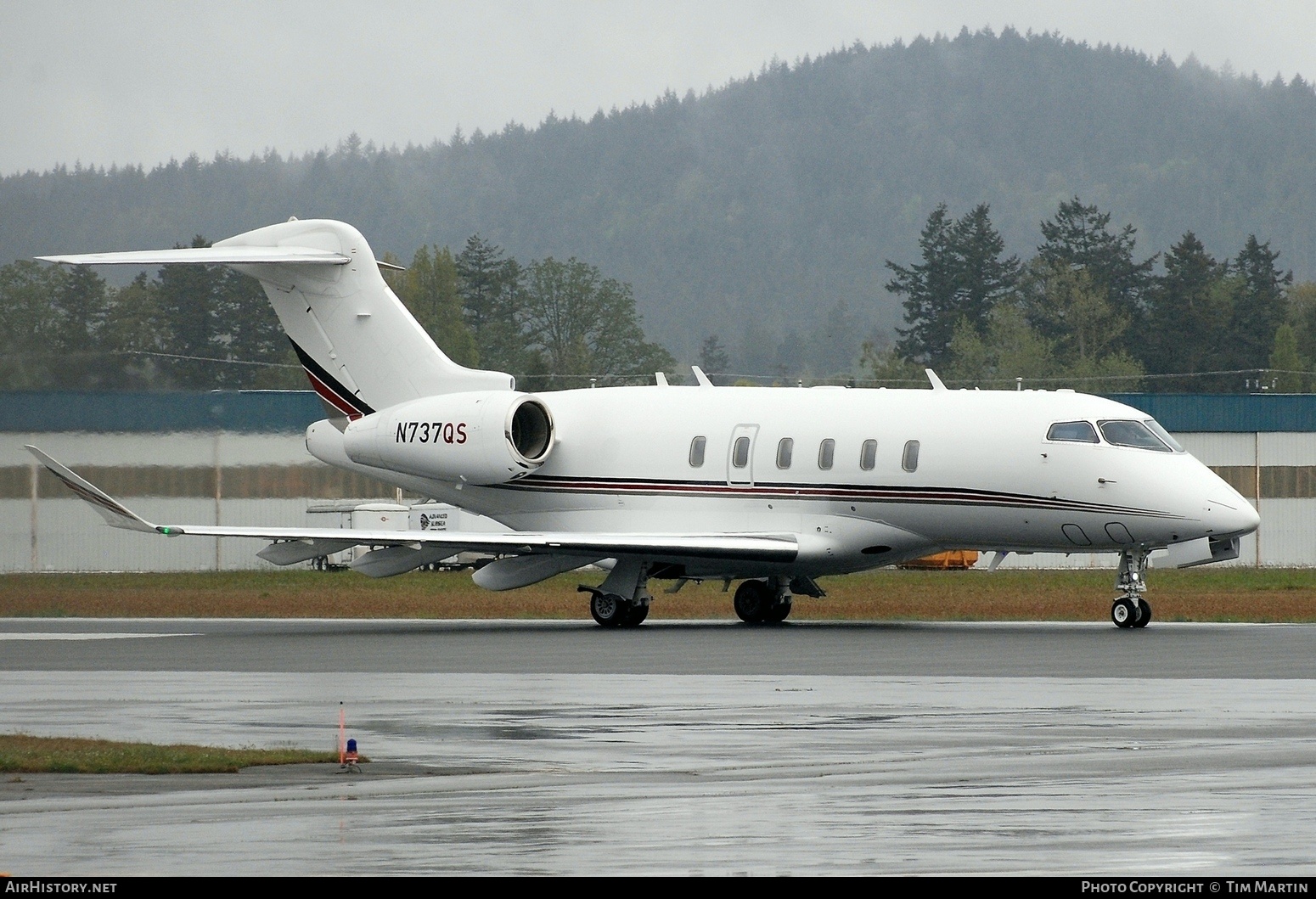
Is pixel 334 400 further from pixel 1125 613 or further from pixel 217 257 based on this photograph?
pixel 1125 613

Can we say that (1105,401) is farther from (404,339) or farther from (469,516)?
(469,516)

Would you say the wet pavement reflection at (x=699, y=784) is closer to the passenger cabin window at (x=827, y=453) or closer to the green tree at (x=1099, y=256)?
the passenger cabin window at (x=827, y=453)

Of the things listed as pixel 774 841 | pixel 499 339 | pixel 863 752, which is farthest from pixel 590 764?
pixel 499 339

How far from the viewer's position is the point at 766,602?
3272 cm

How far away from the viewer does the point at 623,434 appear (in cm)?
3356

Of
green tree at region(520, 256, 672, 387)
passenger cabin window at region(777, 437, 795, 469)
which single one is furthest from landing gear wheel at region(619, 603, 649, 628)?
green tree at region(520, 256, 672, 387)

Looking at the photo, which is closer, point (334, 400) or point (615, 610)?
point (615, 610)

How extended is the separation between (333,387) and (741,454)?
314 inches

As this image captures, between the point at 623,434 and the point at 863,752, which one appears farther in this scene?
the point at 623,434

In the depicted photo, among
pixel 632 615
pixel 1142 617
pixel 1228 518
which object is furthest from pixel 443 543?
pixel 1228 518

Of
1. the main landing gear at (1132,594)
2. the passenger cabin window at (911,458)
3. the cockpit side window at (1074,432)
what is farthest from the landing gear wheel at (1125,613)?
the passenger cabin window at (911,458)

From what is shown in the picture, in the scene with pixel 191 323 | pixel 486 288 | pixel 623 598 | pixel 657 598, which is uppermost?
pixel 486 288
